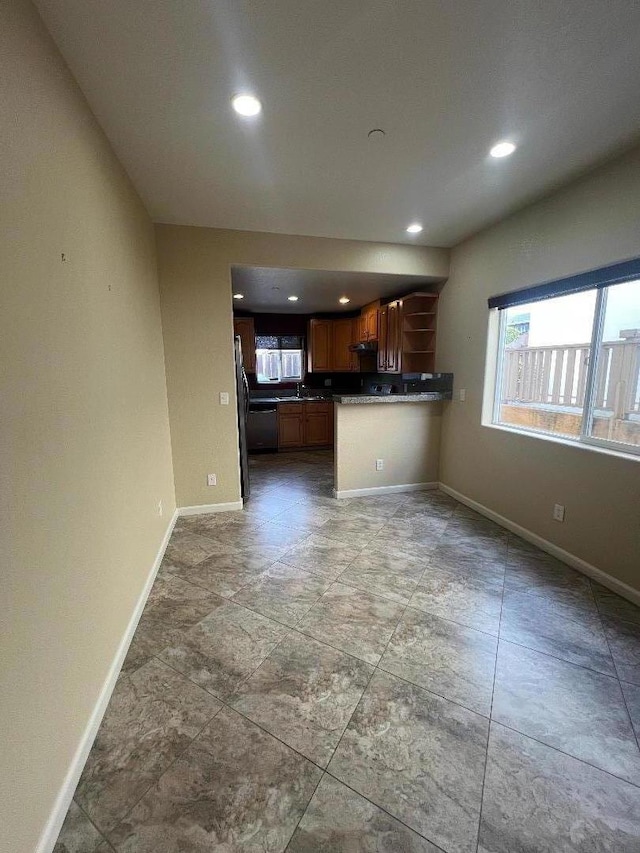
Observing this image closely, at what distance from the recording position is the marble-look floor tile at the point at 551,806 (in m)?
1.00

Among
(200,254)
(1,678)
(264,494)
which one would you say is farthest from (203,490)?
A: (1,678)

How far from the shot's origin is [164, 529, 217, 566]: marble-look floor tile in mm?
2570

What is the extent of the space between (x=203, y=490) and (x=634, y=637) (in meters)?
3.24

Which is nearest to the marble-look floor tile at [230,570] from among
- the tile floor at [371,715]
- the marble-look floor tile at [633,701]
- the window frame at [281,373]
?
the tile floor at [371,715]

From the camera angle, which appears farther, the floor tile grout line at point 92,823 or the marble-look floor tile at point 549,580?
the marble-look floor tile at point 549,580

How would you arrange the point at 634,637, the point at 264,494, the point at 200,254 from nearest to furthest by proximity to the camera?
the point at 634,637
the point at 200,254
the point at 264,494

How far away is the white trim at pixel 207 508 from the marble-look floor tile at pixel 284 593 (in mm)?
1158

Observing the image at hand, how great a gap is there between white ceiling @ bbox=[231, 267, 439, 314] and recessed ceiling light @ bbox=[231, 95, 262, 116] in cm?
163

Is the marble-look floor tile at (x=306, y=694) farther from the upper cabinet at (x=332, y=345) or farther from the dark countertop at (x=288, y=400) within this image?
the upper cabinet at (x=332, y=345)

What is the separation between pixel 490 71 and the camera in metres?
1.44

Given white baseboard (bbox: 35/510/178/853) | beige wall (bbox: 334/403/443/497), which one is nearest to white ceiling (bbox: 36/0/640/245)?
beige wall (bbox: 334/403/443/497)

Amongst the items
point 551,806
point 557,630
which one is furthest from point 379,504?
point 551,806

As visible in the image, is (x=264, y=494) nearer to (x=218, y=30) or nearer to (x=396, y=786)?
(x=396, y=786)

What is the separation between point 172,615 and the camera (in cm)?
198
